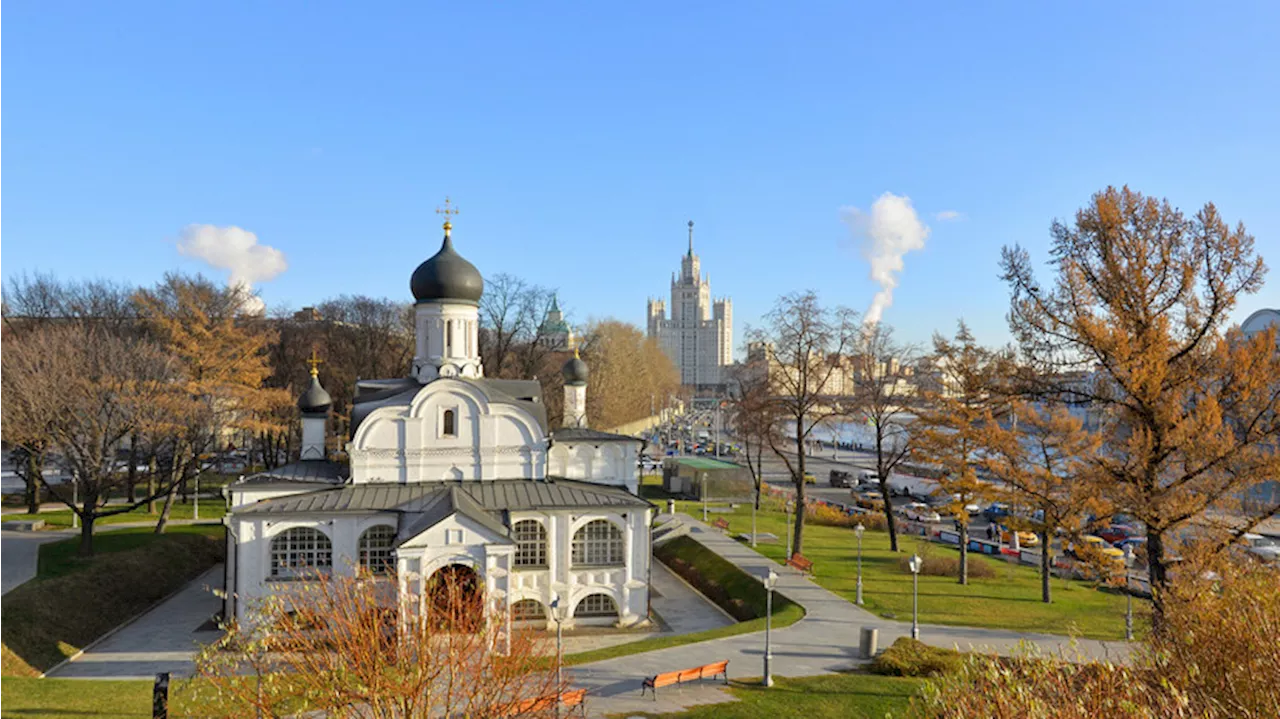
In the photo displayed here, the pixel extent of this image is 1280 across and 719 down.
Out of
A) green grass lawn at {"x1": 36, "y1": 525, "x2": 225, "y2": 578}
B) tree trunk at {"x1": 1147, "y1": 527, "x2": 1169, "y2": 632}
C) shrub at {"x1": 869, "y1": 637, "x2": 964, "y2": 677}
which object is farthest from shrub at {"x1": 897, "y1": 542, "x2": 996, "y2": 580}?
green grass lawn at {"x1": 36, "y1": 525, "x2": 225, "y2": 578}

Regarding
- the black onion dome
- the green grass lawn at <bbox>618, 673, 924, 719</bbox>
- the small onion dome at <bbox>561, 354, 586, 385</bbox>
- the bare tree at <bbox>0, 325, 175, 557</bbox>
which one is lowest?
the green grass lawn at <bbox>618, 673, 924, 719</bbox>

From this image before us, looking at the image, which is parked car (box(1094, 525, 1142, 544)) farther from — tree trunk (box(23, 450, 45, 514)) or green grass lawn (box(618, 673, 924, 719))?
tree trunk (box(23, 450, 45, 514))

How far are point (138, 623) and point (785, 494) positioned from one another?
1311 inches

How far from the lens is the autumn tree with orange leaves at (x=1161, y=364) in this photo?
533 inches

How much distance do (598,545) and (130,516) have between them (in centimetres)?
2625

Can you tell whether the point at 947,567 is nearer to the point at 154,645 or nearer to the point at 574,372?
the point at 574,372

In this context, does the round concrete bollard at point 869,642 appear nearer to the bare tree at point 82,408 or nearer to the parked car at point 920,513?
the parked car at point 920,513

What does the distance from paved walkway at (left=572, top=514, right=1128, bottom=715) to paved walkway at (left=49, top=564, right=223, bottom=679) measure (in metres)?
9.58

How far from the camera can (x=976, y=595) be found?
2402 cm

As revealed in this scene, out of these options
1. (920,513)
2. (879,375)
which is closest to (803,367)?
(879,375)

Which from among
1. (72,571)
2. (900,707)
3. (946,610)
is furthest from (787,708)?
(72,571)

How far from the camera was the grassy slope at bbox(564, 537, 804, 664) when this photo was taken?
19.1 metres

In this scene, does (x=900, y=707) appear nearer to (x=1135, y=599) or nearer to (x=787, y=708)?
(x=787, y=708)

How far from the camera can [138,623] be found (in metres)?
23.1
